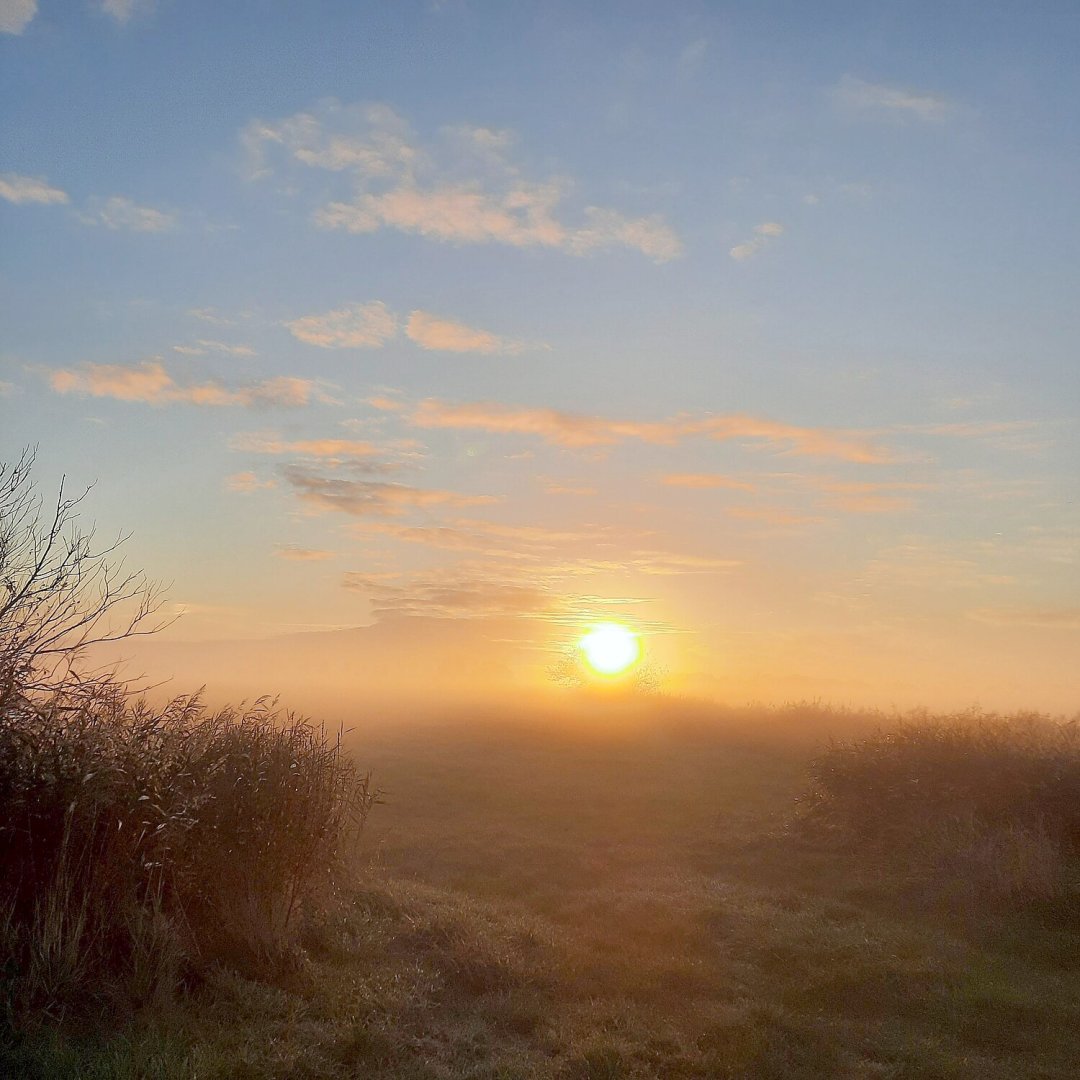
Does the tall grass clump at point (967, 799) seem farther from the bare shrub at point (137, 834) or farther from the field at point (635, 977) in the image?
the bare shrub at point (137, 834)

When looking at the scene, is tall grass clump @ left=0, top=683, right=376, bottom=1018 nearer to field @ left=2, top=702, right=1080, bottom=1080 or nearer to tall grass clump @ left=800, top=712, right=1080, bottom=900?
field @ left=2, top=702, right=1080, bottom=1080

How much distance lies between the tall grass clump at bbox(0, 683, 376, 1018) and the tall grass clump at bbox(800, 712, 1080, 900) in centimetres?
1236

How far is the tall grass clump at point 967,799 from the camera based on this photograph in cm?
1577

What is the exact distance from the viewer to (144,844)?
8.80 meters

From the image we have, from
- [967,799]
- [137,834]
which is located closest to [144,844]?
[137,834]

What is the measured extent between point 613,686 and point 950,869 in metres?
39.4

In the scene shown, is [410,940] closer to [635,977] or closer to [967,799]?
[635,977]

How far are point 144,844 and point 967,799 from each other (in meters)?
17.8

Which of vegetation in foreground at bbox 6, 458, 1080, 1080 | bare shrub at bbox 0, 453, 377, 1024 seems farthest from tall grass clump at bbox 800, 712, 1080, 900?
bare shrub at bbox 0, 453, 377, 1024

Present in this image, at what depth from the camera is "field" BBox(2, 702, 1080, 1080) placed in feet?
26.3

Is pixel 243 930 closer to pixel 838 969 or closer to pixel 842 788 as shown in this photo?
pixel 838 969

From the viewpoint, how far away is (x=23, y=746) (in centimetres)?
861

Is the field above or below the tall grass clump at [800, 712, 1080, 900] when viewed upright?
below

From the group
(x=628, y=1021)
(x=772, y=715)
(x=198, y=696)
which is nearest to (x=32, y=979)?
(x=198, y=696)
